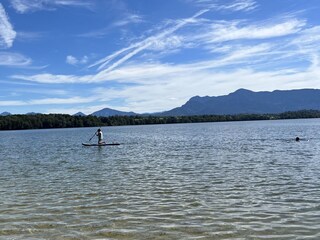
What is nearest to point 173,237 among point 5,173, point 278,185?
point 278,185

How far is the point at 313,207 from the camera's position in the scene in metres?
15.3

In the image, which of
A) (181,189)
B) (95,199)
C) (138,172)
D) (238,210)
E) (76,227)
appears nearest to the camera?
(76,227)

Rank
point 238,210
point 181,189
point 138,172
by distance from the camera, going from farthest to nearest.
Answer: point 138,172
point 181,189
point 238,210

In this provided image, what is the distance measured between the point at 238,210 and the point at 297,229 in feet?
10.1

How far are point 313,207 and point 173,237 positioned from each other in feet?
21.0

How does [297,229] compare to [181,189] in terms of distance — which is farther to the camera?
[181,189]

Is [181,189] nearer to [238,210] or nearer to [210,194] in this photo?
[210,194]

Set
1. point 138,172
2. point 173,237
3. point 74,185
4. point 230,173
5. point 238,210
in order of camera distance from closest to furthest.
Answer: point 173,237 → point 238,210 → point 74,185 → point 230,173 → point 138,172

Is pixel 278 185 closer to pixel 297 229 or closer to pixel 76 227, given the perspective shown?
pixel 297 229

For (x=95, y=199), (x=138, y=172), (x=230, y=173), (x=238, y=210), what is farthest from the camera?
(x=138, y=172)

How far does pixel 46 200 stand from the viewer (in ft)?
61.1

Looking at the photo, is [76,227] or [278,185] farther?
[278,185]

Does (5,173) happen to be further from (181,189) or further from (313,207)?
(313,207)

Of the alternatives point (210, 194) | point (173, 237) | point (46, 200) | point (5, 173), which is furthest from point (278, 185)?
point (5, 173)
